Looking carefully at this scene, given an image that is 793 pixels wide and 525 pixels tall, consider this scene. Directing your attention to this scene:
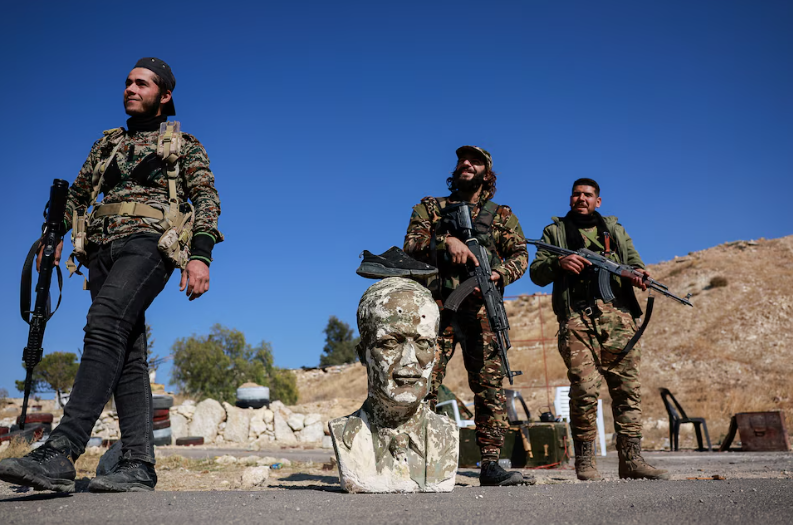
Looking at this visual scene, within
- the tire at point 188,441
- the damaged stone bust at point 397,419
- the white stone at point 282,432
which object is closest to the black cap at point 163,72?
the damaged stone bust at point 397,419

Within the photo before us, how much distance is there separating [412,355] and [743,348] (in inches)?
1101

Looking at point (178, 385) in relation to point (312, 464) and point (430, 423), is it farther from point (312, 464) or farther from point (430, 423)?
point (430, 423)

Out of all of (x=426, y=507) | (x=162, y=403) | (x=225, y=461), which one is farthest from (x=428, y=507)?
(x=162, y=403)

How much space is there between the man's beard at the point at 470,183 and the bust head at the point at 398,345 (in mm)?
1666

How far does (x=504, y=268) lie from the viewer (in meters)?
5.02

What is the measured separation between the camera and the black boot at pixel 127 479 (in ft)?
11.1

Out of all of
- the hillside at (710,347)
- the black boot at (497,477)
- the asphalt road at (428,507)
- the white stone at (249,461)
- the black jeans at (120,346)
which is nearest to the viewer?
the asphalt road at (428,507)

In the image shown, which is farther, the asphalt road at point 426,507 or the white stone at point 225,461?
the white stone at point 225,461

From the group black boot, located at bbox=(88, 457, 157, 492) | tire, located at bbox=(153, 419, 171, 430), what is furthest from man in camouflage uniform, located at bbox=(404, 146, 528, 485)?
tire, located at bbox=(153, 419, 171, 430)

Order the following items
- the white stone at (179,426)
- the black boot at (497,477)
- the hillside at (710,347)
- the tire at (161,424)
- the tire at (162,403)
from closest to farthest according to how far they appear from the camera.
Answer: the black boot at (497,477) < the tire at (161,424) < the tire at (162,403) < the white stone at (179,426) < the hillside at (710,347)

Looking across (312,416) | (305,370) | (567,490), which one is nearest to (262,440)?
(312,416)

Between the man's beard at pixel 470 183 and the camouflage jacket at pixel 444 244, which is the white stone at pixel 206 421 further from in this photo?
the man's beard at pixel 470 183

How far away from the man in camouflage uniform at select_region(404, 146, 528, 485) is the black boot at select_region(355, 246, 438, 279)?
0.43m

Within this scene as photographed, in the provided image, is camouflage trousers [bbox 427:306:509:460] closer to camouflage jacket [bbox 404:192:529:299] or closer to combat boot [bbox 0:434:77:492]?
camouflage jacket [bbox 404:192:529:299]
